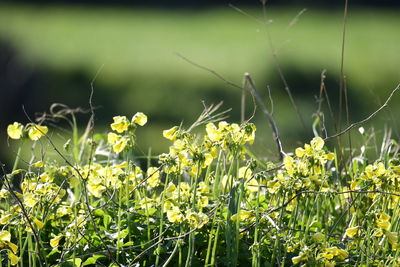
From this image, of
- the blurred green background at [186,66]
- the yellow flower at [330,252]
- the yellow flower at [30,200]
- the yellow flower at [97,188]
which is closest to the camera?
the yellow flower at [330,252]

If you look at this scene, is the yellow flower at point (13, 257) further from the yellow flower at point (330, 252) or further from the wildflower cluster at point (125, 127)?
the yellow flower at point (330, 252)

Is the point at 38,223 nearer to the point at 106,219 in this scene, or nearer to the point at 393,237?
the point at 106,219

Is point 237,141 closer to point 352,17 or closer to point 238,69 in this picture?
point 238,69

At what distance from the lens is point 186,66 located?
695cm

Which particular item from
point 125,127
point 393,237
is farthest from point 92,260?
point 393,237

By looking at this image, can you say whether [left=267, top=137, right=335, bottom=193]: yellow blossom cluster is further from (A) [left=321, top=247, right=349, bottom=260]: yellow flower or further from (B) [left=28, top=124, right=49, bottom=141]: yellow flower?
(B) [left=28, top=124, right=49, bottom=141]: yellow flower

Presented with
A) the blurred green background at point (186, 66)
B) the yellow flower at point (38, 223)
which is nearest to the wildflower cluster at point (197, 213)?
the yellow flower at point (38, 223)

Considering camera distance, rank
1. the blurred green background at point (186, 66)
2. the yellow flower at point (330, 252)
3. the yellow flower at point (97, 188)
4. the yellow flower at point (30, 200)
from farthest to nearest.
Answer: the blurred green background at point (186, 66) < the yellow flower at point (97, 188) < the yellow flower at point (30, 200) < the yellow flower at point (330, 252)

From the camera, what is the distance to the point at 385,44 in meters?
7.13

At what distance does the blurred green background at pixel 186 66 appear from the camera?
5.96 meters

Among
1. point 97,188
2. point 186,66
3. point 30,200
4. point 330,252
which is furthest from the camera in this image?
point 186,66

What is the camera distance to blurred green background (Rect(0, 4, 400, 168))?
5.96m

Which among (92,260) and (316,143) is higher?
(316,143)

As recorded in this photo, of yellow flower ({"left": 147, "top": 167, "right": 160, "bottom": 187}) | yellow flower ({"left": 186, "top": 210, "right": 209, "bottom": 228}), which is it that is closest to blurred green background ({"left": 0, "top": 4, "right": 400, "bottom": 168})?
yellow flower ({"left": 147, "top": 167, "right": 160, "bottom": 187})
